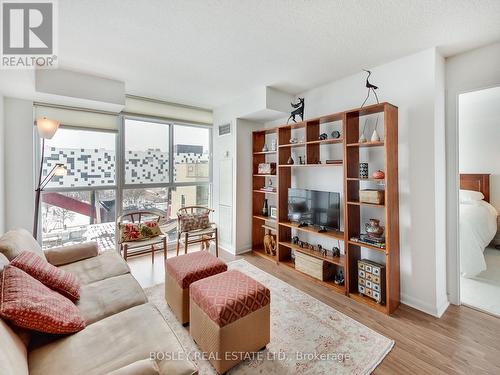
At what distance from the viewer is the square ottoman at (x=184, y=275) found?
208 centimetres

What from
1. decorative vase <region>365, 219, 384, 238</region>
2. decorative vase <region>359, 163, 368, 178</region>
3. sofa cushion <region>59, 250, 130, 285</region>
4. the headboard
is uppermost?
decorative vase <region>359, 163, 368, 178</region>

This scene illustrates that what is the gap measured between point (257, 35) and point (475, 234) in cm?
338

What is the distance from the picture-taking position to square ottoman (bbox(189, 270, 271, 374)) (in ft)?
5.17

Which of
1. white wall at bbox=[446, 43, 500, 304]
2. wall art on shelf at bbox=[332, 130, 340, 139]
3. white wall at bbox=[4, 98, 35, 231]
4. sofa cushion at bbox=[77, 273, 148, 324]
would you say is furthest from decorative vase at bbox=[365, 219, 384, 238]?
white wall at bbox=[4, 98, 35, 231]

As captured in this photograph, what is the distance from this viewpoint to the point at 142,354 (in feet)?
3.89

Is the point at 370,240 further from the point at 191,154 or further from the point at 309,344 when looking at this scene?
the point at 191,154

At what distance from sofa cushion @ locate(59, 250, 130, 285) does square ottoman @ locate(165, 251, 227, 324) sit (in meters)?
0.43

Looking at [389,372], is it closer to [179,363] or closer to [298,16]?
[179,363]

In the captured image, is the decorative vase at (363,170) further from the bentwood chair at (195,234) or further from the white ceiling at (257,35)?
the bentwood chair at (195,234)

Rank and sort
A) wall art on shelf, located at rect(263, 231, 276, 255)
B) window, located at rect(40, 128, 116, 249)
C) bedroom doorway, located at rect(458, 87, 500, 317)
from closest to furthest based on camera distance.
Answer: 1. bedroom doorway, located at rect(458, 87, 500, 317)
2. window, located at rect(40, 128, 116, 249)
3. wall art on shelf, located at rect(263, 231, 276, 255)

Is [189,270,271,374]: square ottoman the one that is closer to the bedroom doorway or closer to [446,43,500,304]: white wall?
[446,43,500,304]: white wall

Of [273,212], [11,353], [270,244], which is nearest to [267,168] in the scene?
[273,212]

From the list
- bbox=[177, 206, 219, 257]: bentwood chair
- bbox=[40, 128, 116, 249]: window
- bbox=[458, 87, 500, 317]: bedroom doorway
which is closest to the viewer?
bbox=[458, 87, 500, 317]: bedroom doorway

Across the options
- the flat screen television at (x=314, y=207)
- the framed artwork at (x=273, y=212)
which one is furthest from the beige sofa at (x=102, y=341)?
the framed artwork at (x=273, y=212)
